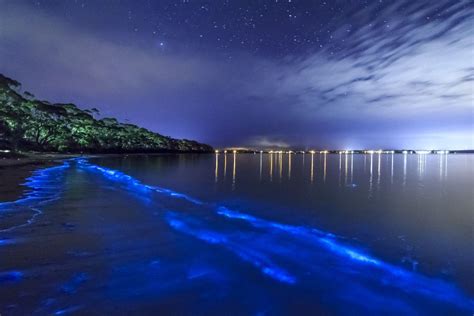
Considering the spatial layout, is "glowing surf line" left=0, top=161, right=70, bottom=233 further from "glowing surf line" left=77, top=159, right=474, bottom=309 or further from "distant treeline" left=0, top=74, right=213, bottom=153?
"distant treeline" left=0, top=74, right=213, bottom=153

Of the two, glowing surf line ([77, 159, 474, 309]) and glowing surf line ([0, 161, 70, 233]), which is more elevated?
glowing surf line ([0, 161, 70, 233])

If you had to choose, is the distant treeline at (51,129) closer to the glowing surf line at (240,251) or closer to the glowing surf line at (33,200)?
the glowing surf line at (33,200)

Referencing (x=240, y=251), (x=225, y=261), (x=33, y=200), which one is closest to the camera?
(x=225, y=261)

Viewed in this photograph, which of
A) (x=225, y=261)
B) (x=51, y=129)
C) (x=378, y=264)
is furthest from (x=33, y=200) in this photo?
(x=51, y=129)

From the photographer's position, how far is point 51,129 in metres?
69.3

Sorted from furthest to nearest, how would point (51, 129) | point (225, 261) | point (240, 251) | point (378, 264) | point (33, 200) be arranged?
point (51, 129)
point (33, 200)
point (240, 251)
point (378, 264)
point (225, 261)

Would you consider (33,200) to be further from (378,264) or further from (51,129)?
(51,129)

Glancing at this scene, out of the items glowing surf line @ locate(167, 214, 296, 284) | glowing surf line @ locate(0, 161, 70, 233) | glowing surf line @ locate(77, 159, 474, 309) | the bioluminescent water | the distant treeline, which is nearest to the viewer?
the bioluminescent water

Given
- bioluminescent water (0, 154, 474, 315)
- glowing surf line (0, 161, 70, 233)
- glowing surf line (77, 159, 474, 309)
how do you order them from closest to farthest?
bioluminescent water (0, 154, 474, 315)
glowing surf line (77, 159, 474, 309)
glowing surf line (0, 161, 70, 233)

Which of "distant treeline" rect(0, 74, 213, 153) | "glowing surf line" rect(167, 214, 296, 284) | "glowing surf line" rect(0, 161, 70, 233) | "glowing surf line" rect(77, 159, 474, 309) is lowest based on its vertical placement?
"glowing surf line" rect(77, 159, 474, 309)

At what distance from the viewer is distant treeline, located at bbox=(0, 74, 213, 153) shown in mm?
50844

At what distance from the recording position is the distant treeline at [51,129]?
50844 millimetres

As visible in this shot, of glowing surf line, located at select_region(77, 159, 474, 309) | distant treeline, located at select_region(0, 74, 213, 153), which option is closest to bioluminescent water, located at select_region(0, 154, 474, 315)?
glowing surf line, located at select_region(77, 159, 474, 309)

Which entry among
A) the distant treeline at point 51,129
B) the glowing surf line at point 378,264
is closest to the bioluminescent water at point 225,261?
the glowing surf line at point 378,264
